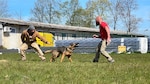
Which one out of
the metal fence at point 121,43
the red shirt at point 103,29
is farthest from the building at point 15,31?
the red shirt at point 103,29

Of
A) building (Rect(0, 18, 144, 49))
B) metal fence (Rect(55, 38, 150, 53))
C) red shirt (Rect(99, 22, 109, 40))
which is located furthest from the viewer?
building (Rect(0, 18, 144, 49))

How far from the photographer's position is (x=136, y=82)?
7312mm

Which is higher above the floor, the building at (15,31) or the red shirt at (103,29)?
the red shirt at (103,29)

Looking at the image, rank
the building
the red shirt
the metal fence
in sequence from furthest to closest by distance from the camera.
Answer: the building
the metal fence
the red shirt

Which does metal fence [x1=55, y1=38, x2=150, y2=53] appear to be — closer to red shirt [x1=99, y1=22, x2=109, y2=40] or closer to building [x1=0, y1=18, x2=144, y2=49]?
building [x1=0, y1=18, x2=144, y2=49]

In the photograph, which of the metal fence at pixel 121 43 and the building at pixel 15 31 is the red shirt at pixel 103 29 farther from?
the building at pixel 15 31

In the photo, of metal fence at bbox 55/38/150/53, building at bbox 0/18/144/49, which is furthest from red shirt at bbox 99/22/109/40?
building at bbox 0/18/144/49

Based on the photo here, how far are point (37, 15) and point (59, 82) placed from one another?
79.3 metres

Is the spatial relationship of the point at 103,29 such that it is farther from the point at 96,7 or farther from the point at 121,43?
the point at 96,7

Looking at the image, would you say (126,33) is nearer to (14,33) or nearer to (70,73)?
(14,33)

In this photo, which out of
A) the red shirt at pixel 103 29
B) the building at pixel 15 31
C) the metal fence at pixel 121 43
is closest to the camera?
the red shirt at pixel 103 29

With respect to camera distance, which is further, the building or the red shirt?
the building

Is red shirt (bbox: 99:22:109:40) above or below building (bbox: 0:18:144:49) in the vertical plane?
above

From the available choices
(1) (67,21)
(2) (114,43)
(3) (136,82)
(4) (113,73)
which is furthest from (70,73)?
(1) (67,21)
